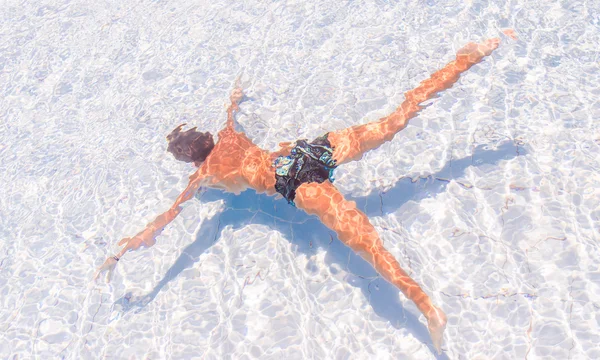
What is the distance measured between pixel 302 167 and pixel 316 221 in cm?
85

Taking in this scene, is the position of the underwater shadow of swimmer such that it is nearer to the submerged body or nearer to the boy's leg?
the submerged body

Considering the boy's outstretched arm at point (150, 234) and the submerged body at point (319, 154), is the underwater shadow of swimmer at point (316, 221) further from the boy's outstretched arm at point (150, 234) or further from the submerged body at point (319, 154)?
the boy's outstretched arm at point (150, 234)

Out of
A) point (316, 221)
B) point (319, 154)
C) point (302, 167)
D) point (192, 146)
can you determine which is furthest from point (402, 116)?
point (192, 146)

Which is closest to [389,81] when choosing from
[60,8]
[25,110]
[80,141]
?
[80,141]

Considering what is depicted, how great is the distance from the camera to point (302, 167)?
490cm

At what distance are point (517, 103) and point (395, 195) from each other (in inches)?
91.1

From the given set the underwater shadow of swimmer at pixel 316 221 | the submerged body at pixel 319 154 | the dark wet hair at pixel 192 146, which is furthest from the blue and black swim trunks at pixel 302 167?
the dark wet hair at pixel 192 146

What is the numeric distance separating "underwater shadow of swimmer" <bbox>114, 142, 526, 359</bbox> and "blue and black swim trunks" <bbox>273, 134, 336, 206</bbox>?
0.60 meters

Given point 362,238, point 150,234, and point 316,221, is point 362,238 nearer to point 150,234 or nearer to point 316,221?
point 316,221

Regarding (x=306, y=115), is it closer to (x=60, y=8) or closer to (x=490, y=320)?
(x=490, y=320)

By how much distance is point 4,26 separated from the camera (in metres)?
9.84

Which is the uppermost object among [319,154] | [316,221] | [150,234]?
[319,154]

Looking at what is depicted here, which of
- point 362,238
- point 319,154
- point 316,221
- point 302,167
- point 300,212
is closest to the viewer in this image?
point 362,238

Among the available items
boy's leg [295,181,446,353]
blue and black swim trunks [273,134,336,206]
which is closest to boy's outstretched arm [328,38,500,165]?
blue and black swim trunks [273,134,336,206]
